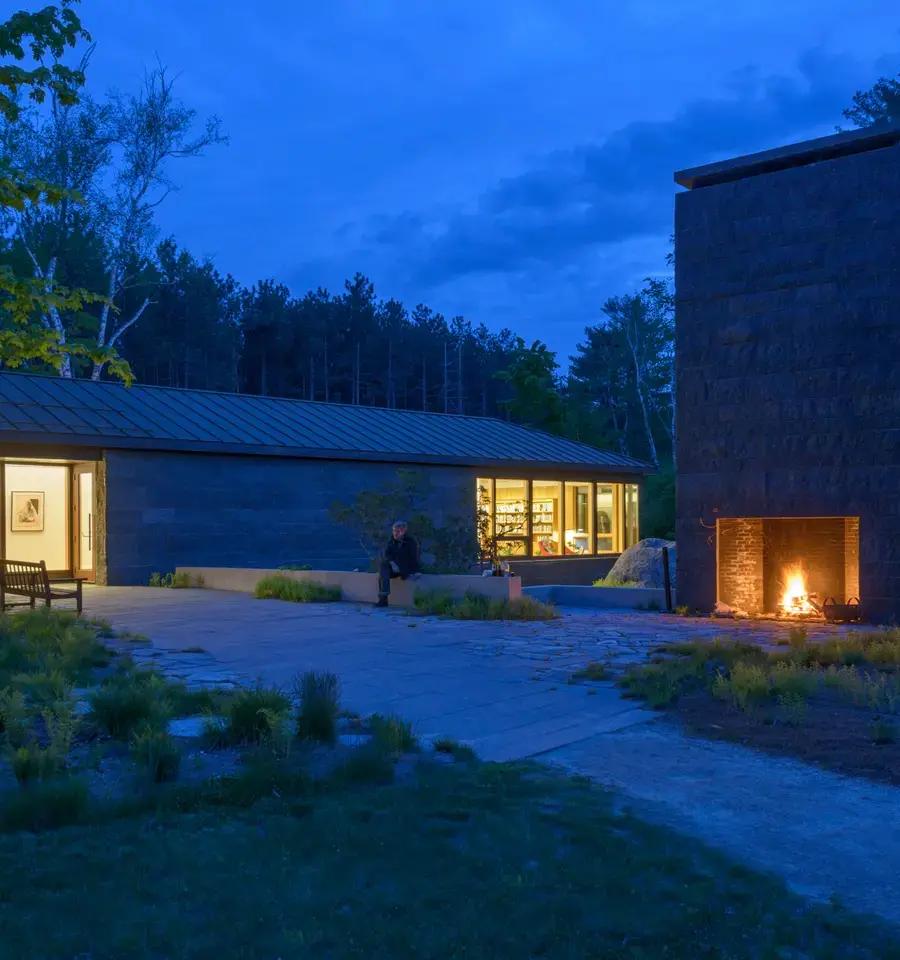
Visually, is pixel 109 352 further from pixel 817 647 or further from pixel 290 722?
pixel 817 647

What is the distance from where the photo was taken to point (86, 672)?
27.4ft

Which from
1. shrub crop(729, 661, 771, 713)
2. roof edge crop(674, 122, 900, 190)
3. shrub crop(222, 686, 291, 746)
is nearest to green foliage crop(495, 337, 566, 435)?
roof edge crop(674, 122, 900, 190)

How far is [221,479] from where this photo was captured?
20.9 metres

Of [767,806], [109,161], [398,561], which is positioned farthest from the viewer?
[109,161]

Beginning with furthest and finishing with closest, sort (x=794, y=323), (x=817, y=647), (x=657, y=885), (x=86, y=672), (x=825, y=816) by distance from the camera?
(x=794, y=323)
(x=817, y=647)
(x=86, y=672)
(x=825, y=816)
(x=657, y=885)

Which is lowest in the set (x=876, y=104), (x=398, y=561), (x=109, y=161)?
(x=398, y=561)

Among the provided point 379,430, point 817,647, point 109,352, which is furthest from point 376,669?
point 379,430

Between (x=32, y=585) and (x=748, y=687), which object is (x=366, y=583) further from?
(x=748, y=687)

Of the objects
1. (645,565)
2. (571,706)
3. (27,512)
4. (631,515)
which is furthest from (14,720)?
(631,515)

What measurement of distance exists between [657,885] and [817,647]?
21.8 ft

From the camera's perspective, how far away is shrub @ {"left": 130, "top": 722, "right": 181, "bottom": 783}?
5207mm

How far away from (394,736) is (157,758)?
1.36 meters

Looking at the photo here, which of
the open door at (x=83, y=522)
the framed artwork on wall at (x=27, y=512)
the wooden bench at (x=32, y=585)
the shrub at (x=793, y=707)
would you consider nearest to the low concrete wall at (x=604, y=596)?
the wooden bench at (x=32, y=585)

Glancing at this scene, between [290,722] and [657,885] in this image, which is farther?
[290,722]
